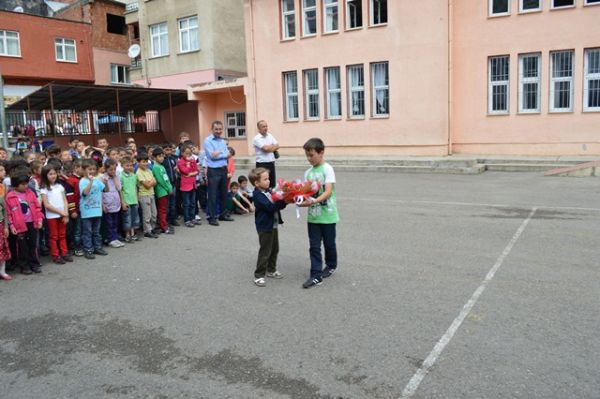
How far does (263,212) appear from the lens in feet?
20.9

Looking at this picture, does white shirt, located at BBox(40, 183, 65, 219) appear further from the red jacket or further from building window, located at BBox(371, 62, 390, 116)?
building window, located at BBox(371, 62, 390, 116)

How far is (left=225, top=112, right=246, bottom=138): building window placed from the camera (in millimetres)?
28156

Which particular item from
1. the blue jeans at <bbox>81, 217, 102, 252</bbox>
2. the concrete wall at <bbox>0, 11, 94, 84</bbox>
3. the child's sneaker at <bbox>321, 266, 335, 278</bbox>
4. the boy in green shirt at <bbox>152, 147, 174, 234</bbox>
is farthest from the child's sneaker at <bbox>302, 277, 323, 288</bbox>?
the concrete wall at <bbox>0, 11, 94, 84</bbox>

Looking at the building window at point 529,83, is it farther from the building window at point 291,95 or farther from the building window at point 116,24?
the building window at point 116,24

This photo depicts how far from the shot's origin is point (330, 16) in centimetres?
2275

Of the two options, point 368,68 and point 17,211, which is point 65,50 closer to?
point 368,68

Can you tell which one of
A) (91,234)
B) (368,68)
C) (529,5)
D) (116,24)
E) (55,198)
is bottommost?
(91,234)

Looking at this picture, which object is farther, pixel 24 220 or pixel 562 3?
pixel 562 3

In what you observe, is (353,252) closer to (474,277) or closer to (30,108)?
(474,277)

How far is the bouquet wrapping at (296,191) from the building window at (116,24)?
4020 cm

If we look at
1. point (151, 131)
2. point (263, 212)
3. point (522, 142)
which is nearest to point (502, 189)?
point (522, 142)

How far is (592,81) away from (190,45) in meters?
20.9

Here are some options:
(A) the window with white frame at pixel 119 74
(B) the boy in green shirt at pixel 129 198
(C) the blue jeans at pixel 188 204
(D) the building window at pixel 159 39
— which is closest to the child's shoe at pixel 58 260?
(B) the boy in green shirt at pixel 129 198

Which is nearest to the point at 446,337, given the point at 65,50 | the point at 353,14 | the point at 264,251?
the point at 264,251
